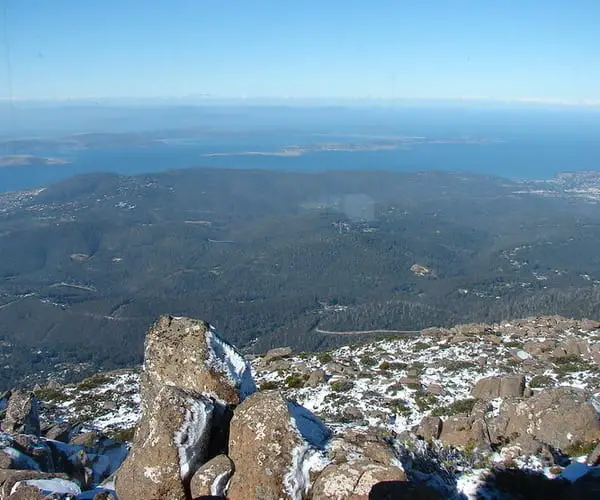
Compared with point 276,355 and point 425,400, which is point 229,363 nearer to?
point 425,400

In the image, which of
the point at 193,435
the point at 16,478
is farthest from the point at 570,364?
the point at 16,478

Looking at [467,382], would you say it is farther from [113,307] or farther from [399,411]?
[113,307]

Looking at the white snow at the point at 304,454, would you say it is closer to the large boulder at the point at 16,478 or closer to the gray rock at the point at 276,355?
the large boulder at the point at 16,478

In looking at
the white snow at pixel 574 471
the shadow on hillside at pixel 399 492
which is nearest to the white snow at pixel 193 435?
the shadow on hillside at pixel 399 492

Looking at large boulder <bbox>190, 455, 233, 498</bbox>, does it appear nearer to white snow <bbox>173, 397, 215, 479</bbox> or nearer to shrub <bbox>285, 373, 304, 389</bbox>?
white snow <bbox>173, 397, 215, 479</bbox>

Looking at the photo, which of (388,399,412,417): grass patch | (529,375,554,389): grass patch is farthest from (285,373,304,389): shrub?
(529,375,554,389): grass patch
